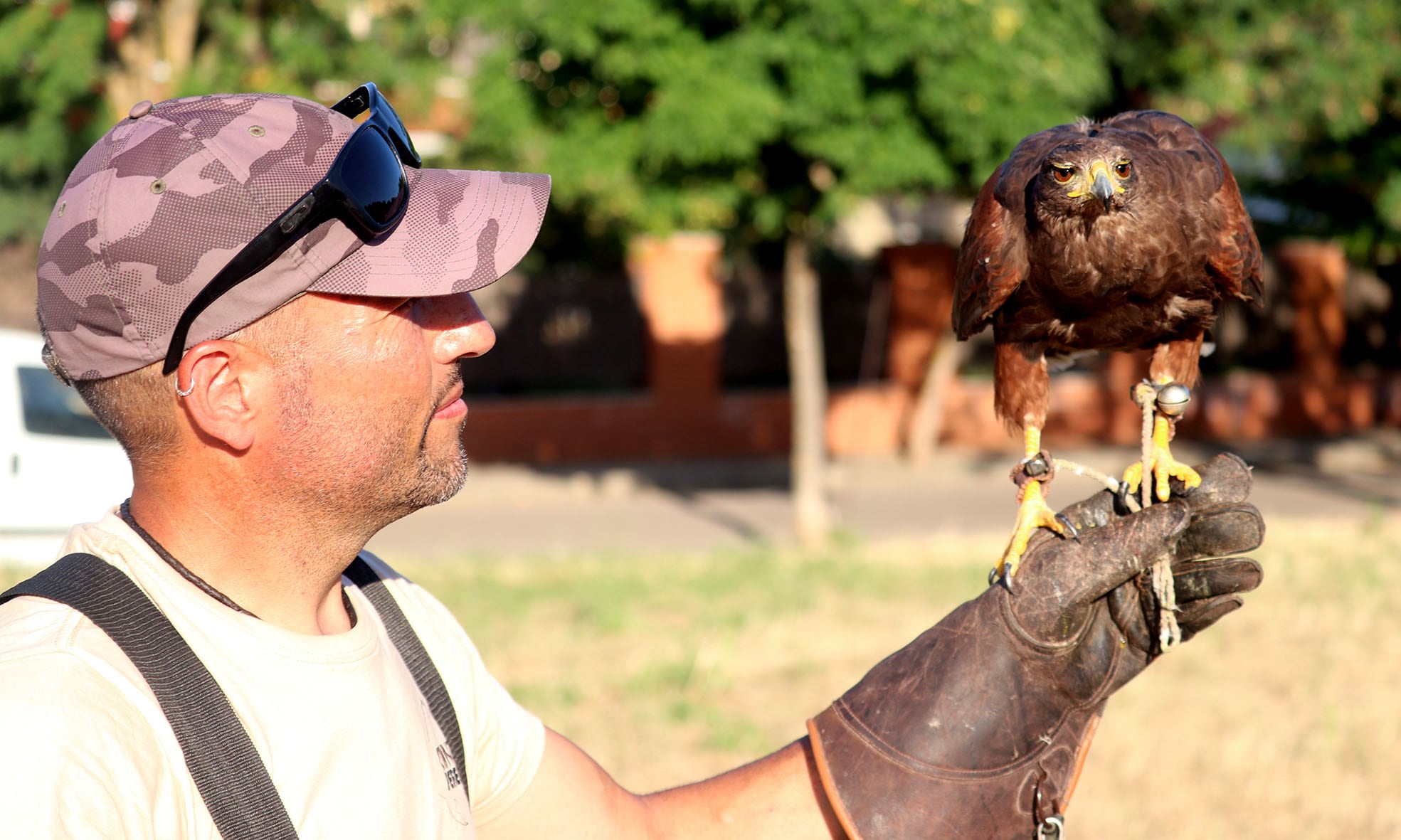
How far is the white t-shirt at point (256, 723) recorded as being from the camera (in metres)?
1.31

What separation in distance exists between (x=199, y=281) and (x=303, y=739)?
23.8 inches

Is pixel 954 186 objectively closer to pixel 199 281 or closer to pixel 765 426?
pixel 765 426

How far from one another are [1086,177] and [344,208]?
1.66m

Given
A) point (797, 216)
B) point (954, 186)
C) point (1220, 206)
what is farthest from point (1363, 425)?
point (1220, 206)

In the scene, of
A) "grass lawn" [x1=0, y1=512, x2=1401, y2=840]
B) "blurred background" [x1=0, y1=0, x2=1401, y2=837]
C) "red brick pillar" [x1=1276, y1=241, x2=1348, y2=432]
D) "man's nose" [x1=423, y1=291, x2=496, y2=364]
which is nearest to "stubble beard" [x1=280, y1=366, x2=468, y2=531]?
"man's nose" [x1=423, y1=291, x2=496, y2=364]

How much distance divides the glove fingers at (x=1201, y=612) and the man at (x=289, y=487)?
1.44ft

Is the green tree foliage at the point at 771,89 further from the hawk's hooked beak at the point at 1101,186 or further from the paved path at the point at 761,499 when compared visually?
the hawk's hooked beak at the point at 1101,186

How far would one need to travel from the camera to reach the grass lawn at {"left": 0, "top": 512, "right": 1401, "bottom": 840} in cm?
500

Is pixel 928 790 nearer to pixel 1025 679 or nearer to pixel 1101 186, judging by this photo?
pixel 1025 679

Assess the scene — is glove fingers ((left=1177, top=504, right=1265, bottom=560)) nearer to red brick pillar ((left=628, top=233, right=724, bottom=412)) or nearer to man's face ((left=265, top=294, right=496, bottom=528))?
man's face ((left=265, top=294, right=496, bottom=528))

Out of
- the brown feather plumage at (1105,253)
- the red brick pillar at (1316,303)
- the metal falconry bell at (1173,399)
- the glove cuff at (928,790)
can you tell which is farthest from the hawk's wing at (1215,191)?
the red brick pillar at (1316,303)

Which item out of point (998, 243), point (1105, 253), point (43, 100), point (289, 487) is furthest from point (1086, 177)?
point (43, 100)

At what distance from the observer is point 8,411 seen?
7312 mm

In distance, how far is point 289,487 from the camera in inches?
66.2
